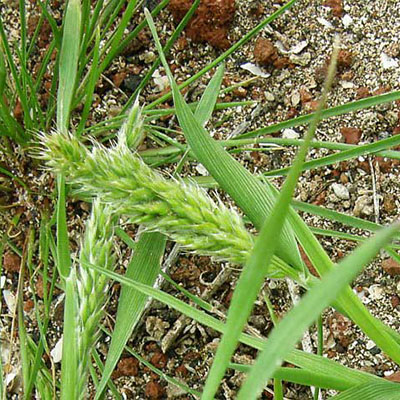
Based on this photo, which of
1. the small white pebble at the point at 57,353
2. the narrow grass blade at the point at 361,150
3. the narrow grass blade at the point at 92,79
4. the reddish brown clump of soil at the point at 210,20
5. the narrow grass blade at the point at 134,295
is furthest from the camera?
the reddish brown clump of soil at the point at 210,20

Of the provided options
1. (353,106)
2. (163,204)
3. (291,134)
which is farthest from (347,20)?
(163,204)

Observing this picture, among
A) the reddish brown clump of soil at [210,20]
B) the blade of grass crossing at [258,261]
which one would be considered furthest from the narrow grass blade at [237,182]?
A: the reddish brown clump of soil at [210,20]

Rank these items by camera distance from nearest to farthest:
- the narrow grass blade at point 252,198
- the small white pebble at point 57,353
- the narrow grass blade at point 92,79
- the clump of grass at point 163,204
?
1. the clump of grass at point 163,204
2. the narrow grass blade at point 252,198
3. the narrow grass blade at point 92,79
4. the small white pebble at point 57,353

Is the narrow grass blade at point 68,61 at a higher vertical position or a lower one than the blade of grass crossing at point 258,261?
higher

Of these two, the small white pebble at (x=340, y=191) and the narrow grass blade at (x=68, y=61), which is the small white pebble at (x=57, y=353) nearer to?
the narrow grass blade at (x=68, y=61)

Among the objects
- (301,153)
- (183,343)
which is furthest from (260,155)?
(301,153)

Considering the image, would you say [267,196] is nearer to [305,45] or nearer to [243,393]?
[243,393]
